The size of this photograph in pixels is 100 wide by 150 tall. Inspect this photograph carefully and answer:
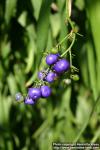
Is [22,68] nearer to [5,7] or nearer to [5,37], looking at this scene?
[5,37]

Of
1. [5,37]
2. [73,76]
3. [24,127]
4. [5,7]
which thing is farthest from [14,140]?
[73,76]

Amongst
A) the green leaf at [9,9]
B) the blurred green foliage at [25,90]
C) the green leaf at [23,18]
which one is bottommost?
the blurred green foliage at [25,90]

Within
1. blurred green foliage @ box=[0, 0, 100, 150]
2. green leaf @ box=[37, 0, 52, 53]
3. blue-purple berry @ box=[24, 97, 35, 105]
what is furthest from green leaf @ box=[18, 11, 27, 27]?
blue-purple berry @ box=[24, 97, 35, 105]

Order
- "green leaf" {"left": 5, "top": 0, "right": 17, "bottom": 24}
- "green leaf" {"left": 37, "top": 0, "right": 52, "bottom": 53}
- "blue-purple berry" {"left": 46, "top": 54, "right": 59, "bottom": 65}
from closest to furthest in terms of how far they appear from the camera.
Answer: "blue-purple berry" {"left": 46, "top": 54, "right": 59, "bottom": 65}
"green leaf" {"left": 37, "top": 0, "right": 52, "bottom": 53}
"green leaf" {"left": 5, "top": 0, "right": 17, "bottom": 24}

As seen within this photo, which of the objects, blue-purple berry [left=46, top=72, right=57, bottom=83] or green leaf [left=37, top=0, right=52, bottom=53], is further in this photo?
green leaf [left=37, top=0, right=52, bottom=53]

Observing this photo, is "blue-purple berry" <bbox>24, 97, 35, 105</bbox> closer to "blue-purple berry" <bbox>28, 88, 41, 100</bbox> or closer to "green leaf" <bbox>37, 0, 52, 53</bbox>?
"blue-purple berry" <bbox>28, 88, 41, 100</bbox>

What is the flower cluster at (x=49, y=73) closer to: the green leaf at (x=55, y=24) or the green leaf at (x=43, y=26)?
the green leaf at (x=43, y=26)

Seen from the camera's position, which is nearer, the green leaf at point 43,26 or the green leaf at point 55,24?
the green leaf at point 43,26

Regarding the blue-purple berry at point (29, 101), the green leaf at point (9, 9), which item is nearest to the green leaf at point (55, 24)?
the green leaf at point (9, 9)
